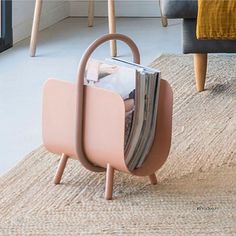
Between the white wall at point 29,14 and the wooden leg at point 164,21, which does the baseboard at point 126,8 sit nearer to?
the white wall at point 29,14

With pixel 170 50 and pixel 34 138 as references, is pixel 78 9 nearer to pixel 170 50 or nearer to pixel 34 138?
pixel 170 50

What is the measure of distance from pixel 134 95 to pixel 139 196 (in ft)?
0.78

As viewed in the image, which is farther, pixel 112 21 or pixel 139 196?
pixel 112 21

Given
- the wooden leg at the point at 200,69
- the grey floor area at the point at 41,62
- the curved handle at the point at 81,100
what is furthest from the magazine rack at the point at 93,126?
the wooden leg at the point at 200,69

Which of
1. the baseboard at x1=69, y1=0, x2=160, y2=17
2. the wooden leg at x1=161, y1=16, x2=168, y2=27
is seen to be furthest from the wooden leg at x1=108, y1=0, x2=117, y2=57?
the baseboard at x1=69, y1=0, x2=160, y2=17

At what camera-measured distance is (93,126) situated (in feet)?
4.97

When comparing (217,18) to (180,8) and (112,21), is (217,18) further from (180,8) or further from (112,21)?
(112,21)

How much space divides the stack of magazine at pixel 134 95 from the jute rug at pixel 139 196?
0.11 metres

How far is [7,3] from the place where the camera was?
10.3 ft

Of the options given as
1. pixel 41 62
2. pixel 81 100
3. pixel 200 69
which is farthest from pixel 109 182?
pixel 41 62

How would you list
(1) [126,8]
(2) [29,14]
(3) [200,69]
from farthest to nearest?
(1) [126,8] → (2) [29,14] → (3) [200,69]

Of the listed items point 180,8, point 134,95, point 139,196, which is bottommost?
point 139,196

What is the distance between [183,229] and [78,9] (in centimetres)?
267

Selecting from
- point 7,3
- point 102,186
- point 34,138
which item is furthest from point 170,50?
point 102,186
